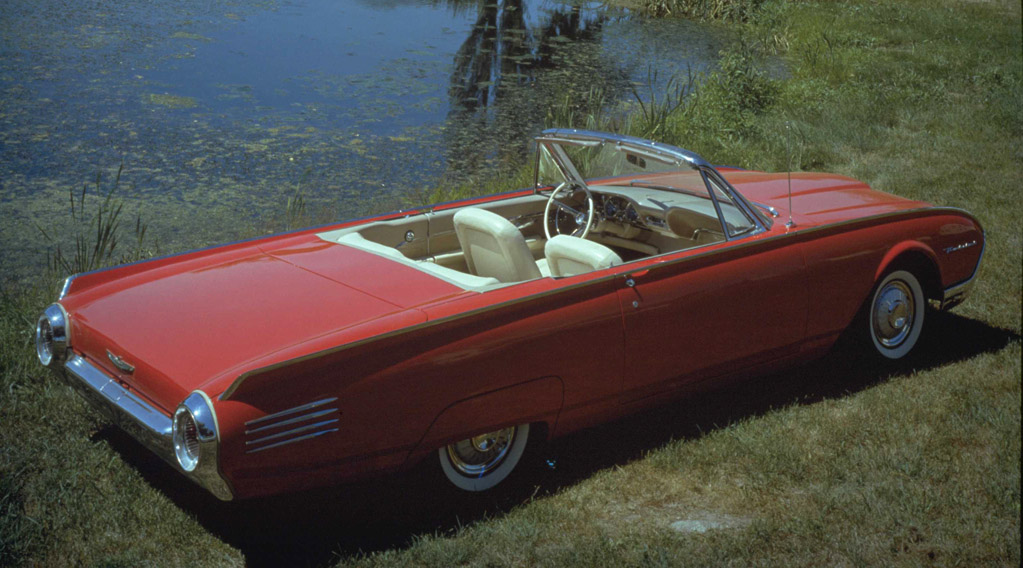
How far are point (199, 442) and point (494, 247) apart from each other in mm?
1558

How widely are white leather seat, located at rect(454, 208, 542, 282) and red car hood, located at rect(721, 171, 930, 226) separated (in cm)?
147

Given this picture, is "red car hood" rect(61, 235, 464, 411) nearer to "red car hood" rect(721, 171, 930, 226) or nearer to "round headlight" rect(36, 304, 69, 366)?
"round headlight" rect(36, 304, 69, 366)

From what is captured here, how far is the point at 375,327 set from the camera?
3.39 metres

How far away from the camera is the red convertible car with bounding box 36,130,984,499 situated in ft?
10.6

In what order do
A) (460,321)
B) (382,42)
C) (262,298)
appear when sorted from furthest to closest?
(382,42) < (262,298) < (460,321)

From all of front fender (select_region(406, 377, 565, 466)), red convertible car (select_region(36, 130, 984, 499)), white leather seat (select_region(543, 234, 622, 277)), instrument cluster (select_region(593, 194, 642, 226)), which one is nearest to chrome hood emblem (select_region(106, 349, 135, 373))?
red convertible car (select_region(36, 130, 984, 499))

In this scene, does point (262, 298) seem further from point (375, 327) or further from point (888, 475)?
point (888, 475)

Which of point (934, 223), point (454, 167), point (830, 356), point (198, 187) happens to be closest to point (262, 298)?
point (830, 356)

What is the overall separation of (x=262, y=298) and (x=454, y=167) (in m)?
5.60

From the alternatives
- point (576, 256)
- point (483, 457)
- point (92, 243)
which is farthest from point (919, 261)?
point (92, 243)

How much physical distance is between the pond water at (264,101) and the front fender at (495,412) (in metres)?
3.86

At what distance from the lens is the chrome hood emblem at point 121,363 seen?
3453mm

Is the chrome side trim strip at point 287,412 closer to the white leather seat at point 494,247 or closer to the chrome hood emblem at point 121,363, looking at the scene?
the chrome hood emblem at point 121,363

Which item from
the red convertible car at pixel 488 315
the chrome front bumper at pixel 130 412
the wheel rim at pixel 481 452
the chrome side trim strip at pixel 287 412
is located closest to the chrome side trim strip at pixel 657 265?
the red convertible car at pixel 488 315
